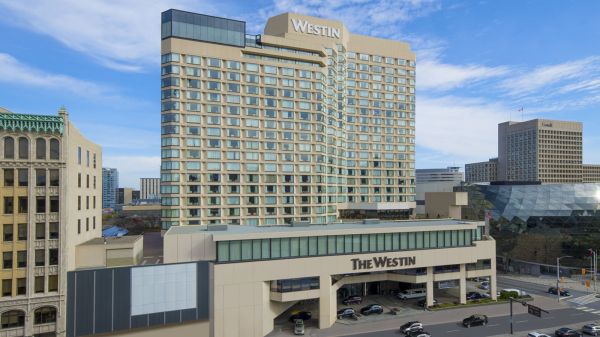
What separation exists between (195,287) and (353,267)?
24986 mm

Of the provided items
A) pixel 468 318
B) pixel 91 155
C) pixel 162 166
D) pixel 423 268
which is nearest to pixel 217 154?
pixel 162 166

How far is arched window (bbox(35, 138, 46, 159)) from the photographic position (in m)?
46.4

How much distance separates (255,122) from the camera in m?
92.4

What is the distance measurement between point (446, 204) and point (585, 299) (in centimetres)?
3808

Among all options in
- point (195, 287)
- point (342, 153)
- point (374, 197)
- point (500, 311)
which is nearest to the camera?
point (195, 287)

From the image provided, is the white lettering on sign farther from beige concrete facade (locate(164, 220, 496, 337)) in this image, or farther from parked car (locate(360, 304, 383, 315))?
parked car (locate(360, 304, 383, 315))

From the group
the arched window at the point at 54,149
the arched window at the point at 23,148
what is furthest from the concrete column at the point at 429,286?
the arched window at the point at 23,148

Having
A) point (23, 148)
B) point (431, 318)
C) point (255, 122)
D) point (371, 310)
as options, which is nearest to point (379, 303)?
point (371, 310)

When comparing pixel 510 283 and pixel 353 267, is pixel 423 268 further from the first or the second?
pixel 510 283

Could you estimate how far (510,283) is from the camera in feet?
294

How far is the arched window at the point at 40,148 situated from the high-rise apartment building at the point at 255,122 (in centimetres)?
3877

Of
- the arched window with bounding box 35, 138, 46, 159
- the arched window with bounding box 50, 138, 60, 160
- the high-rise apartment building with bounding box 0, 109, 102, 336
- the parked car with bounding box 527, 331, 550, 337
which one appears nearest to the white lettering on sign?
the high-rise apartment building with bounding box 0, 109, 102, 336

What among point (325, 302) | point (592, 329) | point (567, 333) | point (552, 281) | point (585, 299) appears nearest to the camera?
point (567, 333)

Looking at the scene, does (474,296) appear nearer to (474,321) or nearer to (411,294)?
(411,294)
